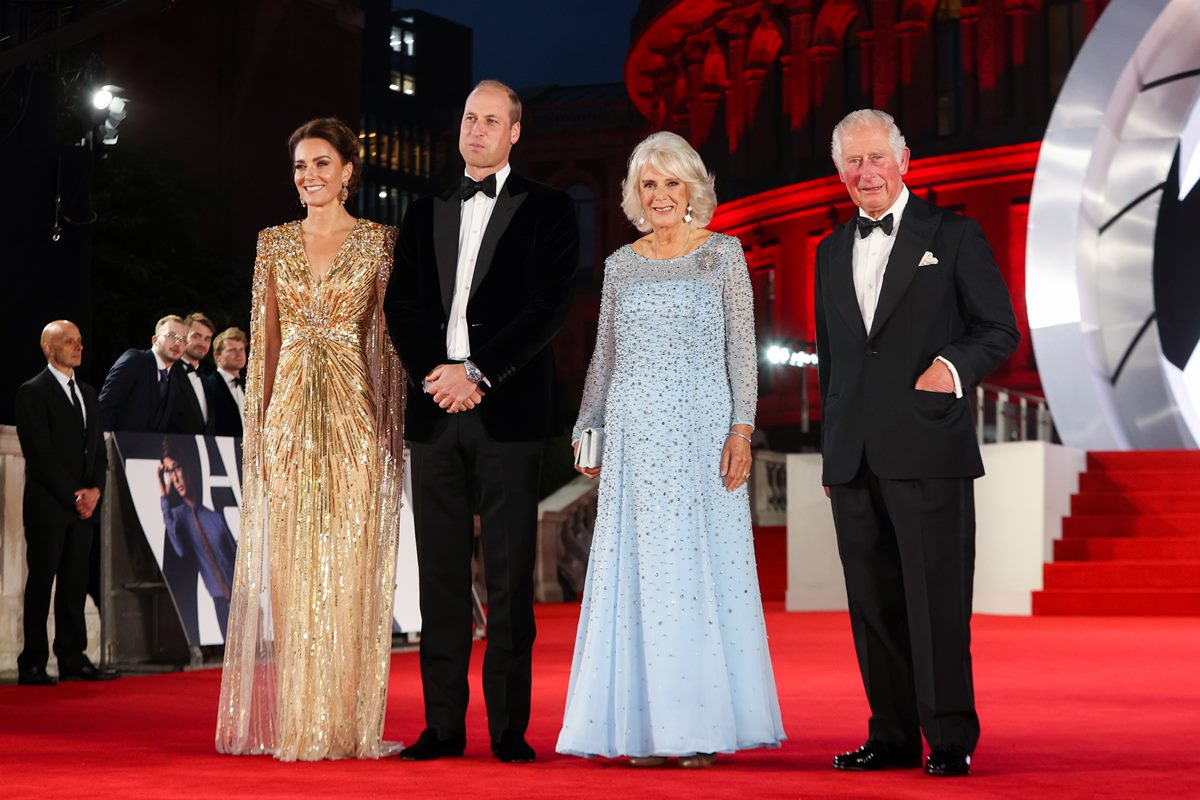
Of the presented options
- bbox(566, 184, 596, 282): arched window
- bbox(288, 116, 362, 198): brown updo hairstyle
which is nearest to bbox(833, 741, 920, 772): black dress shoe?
bbox(288, 116, 362, 198): brown updo hairstyle

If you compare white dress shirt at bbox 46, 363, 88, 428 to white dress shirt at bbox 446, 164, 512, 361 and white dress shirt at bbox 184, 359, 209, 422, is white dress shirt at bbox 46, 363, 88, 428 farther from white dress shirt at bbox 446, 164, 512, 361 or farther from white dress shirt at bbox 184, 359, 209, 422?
white dress shirt at bbox 446, 164, 512, 361

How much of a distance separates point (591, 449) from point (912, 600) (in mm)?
1035

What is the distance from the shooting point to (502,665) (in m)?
4.78

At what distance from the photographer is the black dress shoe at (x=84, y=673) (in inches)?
327

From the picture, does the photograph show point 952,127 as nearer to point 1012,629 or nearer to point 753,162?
point 753,162

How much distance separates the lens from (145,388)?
9211 millimetres

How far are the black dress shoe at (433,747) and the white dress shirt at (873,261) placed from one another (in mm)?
1707

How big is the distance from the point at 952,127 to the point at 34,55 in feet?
78.3

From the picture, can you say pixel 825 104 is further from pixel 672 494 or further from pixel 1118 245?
pixel 672 494

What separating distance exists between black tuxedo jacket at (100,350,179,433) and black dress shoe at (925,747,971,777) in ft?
19.4

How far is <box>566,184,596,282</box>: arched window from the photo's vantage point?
2030 inches

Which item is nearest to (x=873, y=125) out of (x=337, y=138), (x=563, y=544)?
(x=337, y=138)

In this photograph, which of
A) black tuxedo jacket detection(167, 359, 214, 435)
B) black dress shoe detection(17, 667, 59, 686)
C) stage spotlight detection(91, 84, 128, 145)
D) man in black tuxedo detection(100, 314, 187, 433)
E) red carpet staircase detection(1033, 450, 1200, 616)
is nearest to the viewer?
black dress shoe detection(17, 667, 59, 686)

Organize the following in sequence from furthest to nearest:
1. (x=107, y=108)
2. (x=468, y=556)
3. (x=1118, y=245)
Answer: (x=107, y=108) < (x=1118, y=245) < (x=468, y=556)
